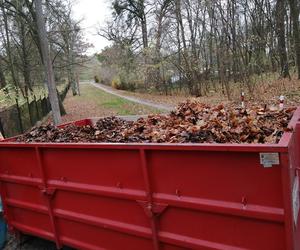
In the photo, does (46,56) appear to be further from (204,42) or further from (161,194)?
(204,42)

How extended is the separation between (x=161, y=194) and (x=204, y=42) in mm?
26650

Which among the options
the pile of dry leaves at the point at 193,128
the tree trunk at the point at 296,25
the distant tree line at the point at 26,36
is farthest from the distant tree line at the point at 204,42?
the pile of dry leaves at the point at 193,128

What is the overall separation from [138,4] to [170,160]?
3449 centimetres

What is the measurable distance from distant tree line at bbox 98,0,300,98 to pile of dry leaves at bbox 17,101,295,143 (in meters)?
13.5

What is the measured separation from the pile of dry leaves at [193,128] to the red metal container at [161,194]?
0.80ft

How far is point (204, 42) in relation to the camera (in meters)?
28.5

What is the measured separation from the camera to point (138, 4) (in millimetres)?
35406

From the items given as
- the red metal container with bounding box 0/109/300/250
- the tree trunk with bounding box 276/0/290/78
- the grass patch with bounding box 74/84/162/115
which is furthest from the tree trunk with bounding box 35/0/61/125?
the tree trunk with bounding box 276/0/290/78

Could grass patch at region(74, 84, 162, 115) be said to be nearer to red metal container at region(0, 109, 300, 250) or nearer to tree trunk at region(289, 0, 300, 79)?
tree trunk at region(289, 0, 300, 79)

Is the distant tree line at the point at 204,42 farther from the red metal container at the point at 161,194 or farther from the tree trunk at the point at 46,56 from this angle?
the red metal container at the point at 161,194

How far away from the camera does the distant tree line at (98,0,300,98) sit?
60.1 ft

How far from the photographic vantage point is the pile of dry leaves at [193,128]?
3131 mm

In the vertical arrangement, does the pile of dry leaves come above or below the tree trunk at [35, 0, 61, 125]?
below

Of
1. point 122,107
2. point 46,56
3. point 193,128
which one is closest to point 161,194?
point 193,128
